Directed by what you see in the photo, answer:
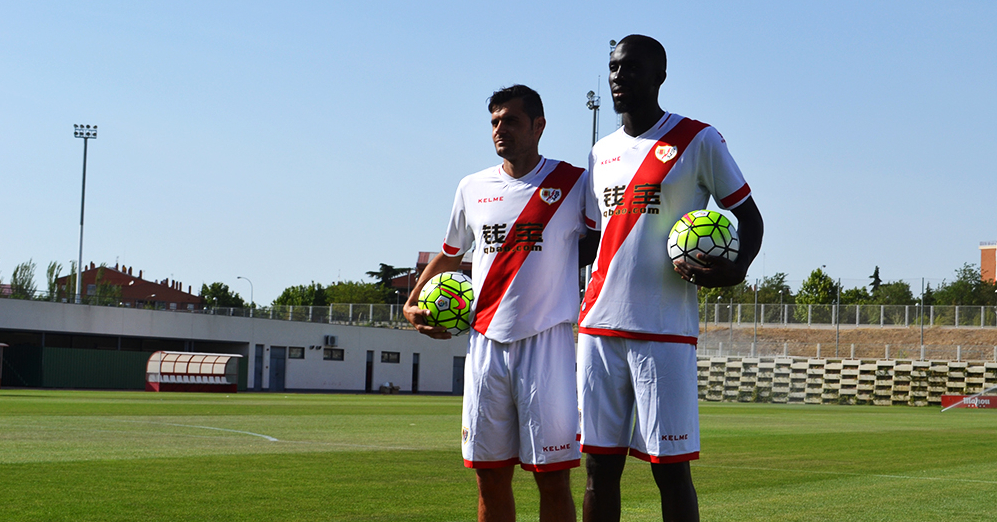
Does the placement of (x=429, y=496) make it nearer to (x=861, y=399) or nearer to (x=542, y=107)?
(x=542, y=107)

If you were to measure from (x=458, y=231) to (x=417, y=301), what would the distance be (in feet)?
1.38

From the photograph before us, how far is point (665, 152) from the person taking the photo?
4215 mm

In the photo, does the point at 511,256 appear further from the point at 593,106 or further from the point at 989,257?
the point at 989,257

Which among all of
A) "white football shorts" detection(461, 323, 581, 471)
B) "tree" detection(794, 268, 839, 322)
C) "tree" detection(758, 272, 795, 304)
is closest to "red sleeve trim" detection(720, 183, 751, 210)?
"white football shorts" detection(461, 323, 581, 471)

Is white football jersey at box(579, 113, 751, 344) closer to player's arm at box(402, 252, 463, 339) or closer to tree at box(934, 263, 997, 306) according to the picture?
player's arm at box(402, 252, 463, 339)

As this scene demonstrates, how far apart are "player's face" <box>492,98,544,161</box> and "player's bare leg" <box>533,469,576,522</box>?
144 centimetres

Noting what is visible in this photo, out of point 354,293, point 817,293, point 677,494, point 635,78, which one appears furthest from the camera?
point 354,293

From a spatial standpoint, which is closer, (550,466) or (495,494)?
(550,466)

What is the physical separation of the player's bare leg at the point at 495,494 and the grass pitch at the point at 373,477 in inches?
86.2

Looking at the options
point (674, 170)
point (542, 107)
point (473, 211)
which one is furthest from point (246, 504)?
point (674, 170)

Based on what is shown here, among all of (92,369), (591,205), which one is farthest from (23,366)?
(591,205)

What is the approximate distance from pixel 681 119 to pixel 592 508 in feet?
5.43

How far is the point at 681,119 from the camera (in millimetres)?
4332

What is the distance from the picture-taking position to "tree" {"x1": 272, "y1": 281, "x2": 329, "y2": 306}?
12631 cm
